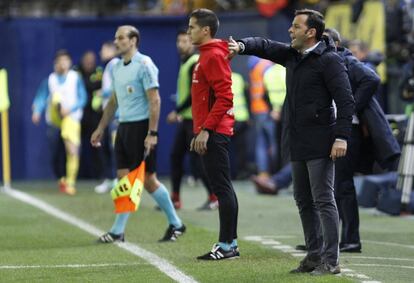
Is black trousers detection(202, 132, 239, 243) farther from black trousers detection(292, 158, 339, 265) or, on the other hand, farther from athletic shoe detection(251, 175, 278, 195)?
athletic shoe detection(251, 175, 278, 195)

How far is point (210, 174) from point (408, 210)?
5.25 m

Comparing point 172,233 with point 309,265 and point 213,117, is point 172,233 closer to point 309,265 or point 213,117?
point 213,117

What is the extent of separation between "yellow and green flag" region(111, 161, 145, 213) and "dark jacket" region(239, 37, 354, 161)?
2.76m

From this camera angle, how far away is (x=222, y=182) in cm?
1045

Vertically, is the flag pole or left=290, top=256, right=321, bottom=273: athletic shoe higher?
left=290, top=256, right=321, bottom=273: athletic shoe

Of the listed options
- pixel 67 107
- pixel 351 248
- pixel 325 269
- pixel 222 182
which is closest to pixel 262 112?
pixel 67 107

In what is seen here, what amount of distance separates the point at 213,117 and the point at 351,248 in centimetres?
191

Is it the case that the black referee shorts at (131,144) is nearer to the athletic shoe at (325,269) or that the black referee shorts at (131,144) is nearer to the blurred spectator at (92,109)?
the athletic shoe at (325,269)

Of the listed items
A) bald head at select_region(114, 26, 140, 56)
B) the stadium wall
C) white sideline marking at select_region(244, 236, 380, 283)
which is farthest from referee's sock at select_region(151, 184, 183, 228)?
the stadium wall

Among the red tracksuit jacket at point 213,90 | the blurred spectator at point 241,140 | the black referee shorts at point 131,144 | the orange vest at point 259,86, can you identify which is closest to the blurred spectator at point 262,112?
the orange vest at point 259,86

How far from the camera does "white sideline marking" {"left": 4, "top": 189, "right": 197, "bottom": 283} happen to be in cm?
946

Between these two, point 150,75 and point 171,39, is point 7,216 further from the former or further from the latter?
point 171,39

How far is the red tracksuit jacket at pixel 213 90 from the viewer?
10266 millimetres

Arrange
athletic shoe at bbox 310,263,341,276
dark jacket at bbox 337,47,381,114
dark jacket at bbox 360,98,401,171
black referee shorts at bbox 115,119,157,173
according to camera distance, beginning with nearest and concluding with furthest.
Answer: athletic shoe at bbox 310,263,341,276
dark jacket at bbox 337,47,381,114
dark jacket at bbox 360,98,401,171
black referee shorts at bbox 115,119,157,173
